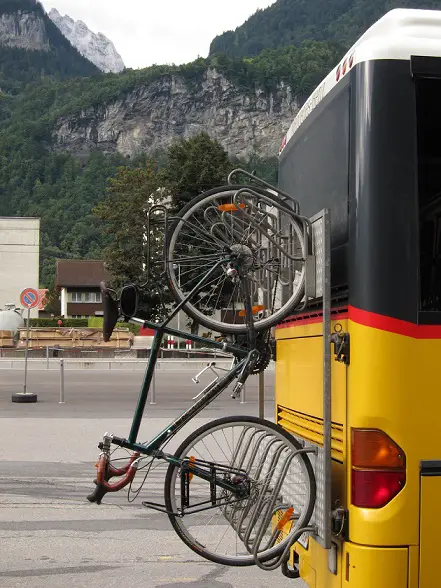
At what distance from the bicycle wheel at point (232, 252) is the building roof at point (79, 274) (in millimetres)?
121022

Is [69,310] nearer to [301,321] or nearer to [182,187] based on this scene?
[182,187]

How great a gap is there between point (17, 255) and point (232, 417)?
8496 centimetres

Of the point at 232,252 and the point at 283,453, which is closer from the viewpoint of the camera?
the point at 283,453

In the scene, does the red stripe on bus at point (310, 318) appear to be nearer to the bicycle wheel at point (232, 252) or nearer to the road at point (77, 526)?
the bicycle wheel at point (232, 252)

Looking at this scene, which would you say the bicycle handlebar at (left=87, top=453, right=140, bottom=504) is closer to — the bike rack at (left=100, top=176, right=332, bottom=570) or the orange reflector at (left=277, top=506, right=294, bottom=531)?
the bike rack at (left=100, top=176, right=332, bottom=570)

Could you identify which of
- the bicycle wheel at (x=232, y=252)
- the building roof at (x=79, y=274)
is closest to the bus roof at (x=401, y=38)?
the bicycle wheel at (x=232, y=252)

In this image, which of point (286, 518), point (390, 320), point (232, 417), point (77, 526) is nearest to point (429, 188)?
point (390, 320)

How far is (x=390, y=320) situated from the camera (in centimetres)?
388

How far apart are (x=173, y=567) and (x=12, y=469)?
204 inches

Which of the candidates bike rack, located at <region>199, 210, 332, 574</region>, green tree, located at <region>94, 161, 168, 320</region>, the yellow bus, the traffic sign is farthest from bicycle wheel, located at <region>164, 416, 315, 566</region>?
green tree, located at <region>94, 161, 168, 320</region>

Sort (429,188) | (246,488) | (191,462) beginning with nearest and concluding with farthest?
(429,188) < (191,462) < (246,488)

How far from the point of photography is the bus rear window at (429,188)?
3.97 m

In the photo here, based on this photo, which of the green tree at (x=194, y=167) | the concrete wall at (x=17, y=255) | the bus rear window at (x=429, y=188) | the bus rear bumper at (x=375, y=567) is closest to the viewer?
the bus rear bumper at (x=375, y=567)

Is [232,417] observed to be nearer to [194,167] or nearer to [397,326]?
[397,326]
